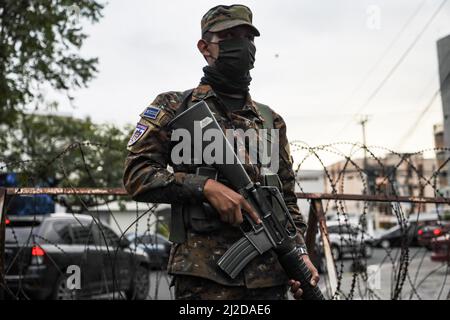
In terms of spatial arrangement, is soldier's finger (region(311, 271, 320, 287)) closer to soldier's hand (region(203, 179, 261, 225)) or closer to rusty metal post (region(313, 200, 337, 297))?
soldier's hand (region(203, 179, 261, 225))

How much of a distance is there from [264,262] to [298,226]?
322 mm

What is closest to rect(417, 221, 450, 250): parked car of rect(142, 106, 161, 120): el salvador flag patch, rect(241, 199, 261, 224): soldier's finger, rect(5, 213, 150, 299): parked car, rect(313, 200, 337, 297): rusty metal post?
rect(313, 200, 337, 297): rusty metal post

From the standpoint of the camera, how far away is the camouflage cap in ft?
6.73

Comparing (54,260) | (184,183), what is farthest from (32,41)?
(184,183)

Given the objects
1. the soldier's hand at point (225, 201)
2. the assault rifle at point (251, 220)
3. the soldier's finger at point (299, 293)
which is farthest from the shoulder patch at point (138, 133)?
the soldier's finger at point (299, 293)

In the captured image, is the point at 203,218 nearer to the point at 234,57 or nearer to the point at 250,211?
the point at 250,211

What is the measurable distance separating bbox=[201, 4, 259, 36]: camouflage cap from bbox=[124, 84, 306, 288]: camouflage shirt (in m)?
0.25

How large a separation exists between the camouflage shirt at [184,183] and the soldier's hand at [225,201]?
31 mm

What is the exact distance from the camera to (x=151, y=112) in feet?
6.59

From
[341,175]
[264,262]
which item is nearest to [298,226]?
[264,262]

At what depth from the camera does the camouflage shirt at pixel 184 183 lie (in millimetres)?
1887

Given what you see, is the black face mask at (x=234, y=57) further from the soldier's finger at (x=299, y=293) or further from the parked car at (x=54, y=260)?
the parked car at (x=54, y=260)
